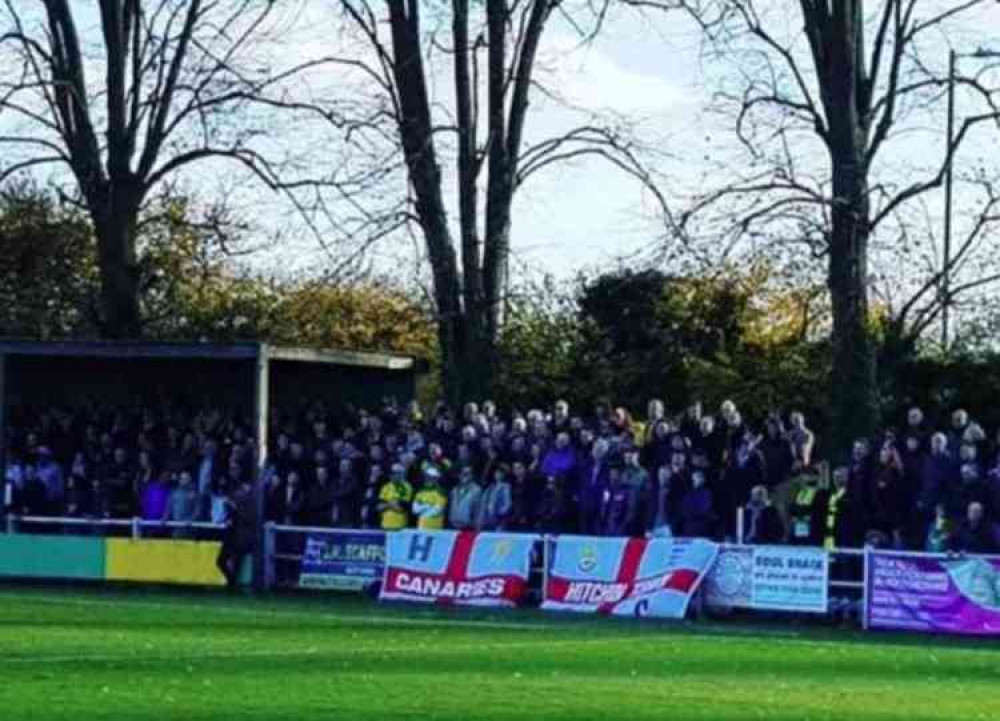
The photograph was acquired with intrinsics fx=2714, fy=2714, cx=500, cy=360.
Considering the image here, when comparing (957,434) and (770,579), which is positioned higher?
(957,434)

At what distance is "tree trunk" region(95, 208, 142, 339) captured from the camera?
4838cm

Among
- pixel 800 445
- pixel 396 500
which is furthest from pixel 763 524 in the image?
pixel 396 500

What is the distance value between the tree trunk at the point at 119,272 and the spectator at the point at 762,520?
18.0m

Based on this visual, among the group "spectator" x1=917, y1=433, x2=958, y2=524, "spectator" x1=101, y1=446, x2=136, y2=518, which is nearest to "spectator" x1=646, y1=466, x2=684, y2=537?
"spectator" x1=917, y1=433, x2=958, y2=524

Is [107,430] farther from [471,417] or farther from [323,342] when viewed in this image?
[323,342]

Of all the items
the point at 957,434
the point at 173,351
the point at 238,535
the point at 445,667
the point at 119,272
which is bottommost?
the point at 445,667

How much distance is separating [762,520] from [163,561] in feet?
32.5

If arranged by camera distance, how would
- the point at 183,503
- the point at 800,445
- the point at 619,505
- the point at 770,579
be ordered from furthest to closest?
the point at 183,503, the point at 619,505, the point at 800,445, the point at 770,579

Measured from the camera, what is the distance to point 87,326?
57688 millimetres

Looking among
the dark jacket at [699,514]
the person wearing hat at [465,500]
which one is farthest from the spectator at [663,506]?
the person wearing hat at [465,500]

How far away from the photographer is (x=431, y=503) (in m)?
36.4

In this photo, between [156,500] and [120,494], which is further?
[120,494]

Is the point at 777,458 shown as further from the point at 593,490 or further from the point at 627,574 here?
the point at 593,490

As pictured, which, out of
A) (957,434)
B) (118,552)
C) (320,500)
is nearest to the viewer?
(957,434)
